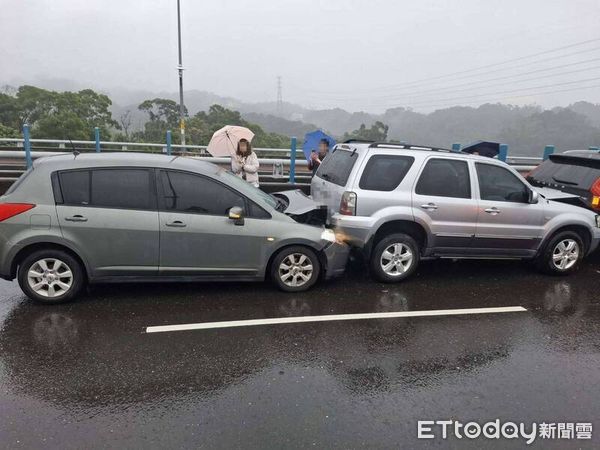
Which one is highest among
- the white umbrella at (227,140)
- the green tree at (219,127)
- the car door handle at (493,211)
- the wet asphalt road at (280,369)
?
the green tree at (219,127)

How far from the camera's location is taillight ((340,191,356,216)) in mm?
5582

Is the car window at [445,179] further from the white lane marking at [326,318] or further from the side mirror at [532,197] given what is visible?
the white lane marking at [326,318]

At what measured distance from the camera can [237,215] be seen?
16.3ft

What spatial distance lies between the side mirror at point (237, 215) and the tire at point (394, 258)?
1.78 metres

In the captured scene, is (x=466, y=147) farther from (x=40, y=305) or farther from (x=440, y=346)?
(x=40, y=305)

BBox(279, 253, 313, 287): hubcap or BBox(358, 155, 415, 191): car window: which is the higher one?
BBox(358, 155, 415, 191): car window

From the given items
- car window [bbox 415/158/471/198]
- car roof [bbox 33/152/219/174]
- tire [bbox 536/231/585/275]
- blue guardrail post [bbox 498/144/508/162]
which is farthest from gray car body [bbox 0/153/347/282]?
blue guardrail post [bbox 498/144/508/162]

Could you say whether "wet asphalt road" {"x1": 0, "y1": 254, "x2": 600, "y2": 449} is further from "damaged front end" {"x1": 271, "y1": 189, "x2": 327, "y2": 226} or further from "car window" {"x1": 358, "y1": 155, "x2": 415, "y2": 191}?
"car window" {"x1": 358, "y1": 155, "x2": 415, "y2": 191}

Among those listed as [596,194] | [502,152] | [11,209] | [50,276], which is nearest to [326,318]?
[50,276]

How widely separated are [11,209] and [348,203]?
367 centimetres

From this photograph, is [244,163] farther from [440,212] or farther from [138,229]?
[440,212]

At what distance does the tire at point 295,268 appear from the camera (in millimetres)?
5242

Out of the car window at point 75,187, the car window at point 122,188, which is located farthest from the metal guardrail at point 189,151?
the car window at point 122,188

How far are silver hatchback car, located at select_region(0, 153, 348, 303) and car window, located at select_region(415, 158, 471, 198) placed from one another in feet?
5.15
